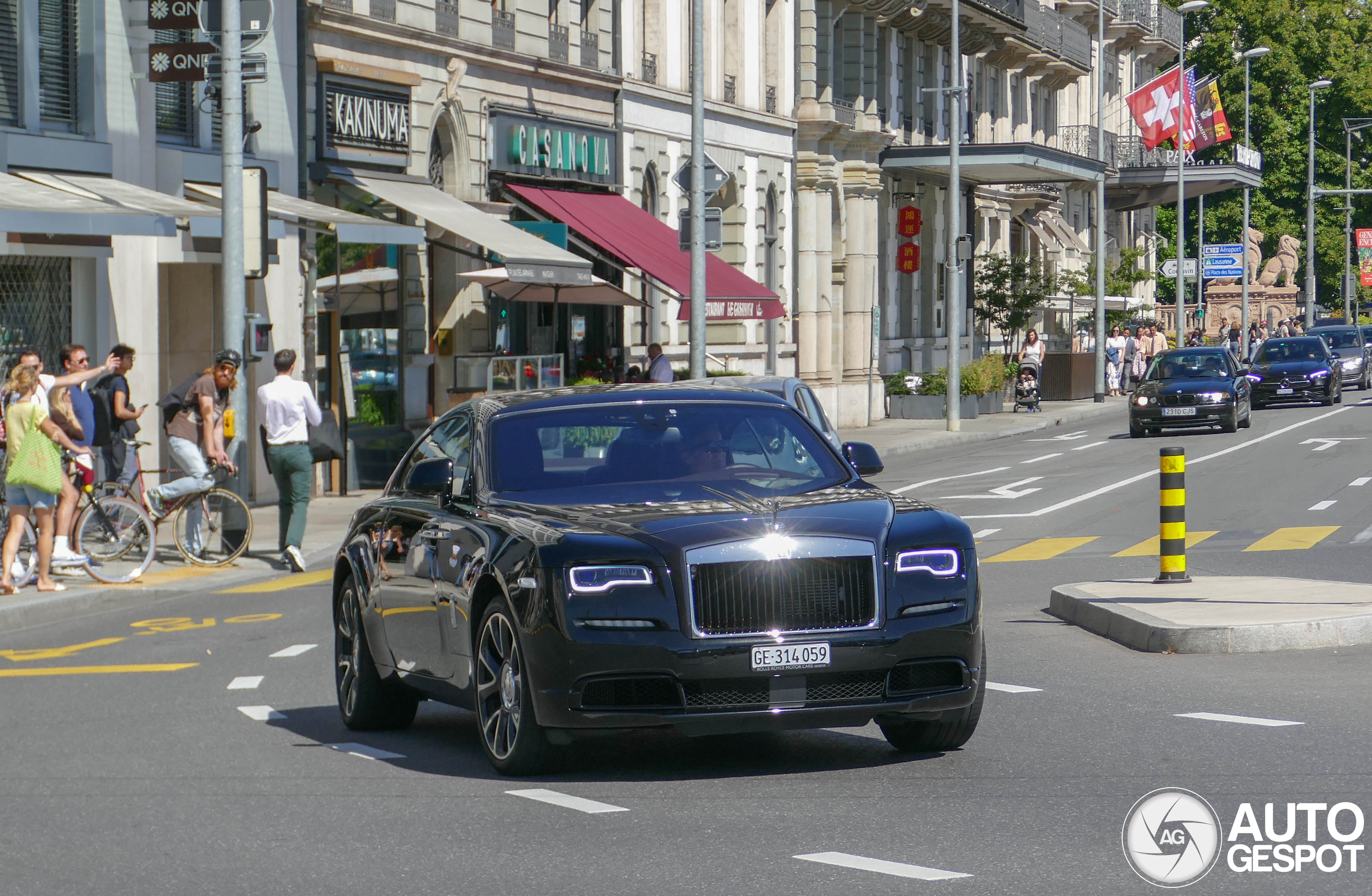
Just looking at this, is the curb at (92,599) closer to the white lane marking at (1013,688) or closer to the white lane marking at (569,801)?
the white lane marking at (1013,688)

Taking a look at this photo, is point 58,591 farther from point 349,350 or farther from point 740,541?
point 349,350

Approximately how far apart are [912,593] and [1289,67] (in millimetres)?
87044

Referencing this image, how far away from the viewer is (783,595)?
7.71 metres

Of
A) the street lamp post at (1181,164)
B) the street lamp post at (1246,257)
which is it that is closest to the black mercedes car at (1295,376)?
the street lamp post at (1181,164)

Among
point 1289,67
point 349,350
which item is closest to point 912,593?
point 349,350

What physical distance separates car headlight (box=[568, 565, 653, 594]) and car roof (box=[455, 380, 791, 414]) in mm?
1590

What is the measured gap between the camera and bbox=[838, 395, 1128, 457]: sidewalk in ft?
117

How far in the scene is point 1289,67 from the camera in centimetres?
8956

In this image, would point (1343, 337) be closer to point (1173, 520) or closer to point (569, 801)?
point (1173, 520)

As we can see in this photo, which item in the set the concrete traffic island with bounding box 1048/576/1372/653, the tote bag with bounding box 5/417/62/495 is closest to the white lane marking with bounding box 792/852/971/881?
the concrete traffic island with bounding box 1048/576/1372/653

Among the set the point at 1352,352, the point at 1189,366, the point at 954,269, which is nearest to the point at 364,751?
the point at 1189,366

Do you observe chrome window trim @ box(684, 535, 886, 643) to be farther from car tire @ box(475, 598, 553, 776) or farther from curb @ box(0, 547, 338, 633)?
curb @ box(0, 547, 338, 633)

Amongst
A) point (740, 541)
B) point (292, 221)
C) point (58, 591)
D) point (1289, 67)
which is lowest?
point (58, 591)

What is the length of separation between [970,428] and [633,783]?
107ft
